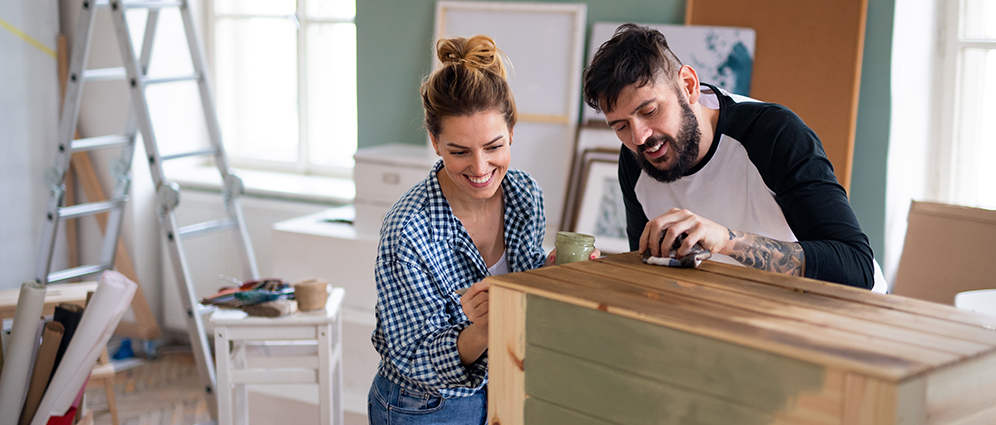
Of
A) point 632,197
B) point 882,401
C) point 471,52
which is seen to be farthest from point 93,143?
point 882,401

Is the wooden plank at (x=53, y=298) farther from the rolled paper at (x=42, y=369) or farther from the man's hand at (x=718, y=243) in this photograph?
the man's hand at (x=718, y=243)

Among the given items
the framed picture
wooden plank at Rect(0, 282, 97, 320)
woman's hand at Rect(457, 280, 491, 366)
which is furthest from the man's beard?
wooden plank at Rect(0, 282, 97, 320)

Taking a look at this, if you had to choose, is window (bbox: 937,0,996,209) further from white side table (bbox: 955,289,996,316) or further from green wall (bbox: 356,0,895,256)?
white side table (bbox: 955,289,996,316)

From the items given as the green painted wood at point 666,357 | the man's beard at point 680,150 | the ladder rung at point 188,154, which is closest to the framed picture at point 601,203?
the man's beard at point 680,150

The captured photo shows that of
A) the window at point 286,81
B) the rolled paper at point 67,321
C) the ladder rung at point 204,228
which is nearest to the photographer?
the rolled paper at point 67,321

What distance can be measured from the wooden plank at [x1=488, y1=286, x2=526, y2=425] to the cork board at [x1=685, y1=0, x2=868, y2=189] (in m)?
1.90

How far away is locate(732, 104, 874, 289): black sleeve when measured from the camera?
1.18m

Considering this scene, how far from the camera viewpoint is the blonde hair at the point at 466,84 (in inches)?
51.6

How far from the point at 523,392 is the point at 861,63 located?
2043 millimetres

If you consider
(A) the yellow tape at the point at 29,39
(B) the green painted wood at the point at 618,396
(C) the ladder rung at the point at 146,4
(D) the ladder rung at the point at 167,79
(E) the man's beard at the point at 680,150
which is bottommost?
(B) the green painted wood at the point at 618,396

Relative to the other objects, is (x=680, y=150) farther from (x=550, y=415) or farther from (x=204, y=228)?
(x=204, y=228)

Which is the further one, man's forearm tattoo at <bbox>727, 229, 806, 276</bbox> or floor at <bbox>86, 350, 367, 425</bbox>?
floor at <bbox>86, 350, 367, 425</bbox>

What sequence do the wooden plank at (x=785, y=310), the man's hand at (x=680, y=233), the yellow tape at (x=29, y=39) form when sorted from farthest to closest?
the yellow tape at (x=29, y=39)
the man's hand at (x=680, y=233)
the wooden plank at (x=785, y=310)

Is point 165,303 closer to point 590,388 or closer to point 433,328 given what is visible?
point 433,328
